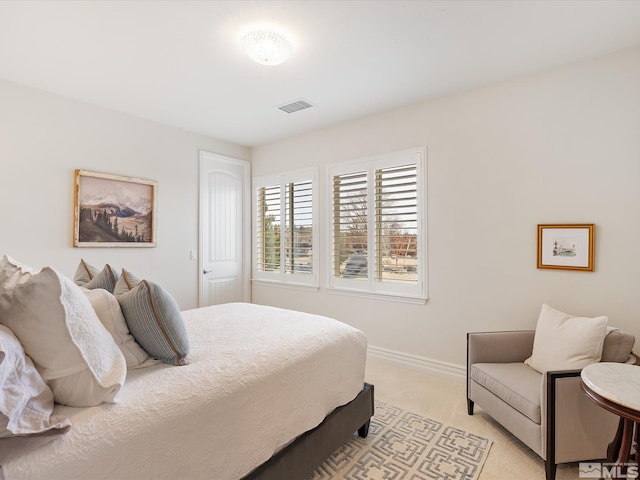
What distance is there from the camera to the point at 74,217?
10.5 ft

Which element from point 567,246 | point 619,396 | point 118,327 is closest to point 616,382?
point 619,396

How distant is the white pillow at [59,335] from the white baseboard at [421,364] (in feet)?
9.17

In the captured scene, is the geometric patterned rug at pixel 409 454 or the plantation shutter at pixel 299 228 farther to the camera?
the plantation shutter at pixel 299 228

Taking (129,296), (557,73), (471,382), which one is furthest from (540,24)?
(129,296)

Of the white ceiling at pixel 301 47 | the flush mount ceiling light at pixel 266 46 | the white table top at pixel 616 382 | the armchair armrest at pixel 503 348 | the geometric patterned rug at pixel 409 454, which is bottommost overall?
the geometric patterned rug at pixel 409 454

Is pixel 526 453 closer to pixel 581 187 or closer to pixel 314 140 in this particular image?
pixel 581 187

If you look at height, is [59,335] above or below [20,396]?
above

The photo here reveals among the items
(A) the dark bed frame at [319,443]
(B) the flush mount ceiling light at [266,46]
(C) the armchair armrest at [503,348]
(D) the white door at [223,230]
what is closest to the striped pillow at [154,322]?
(A) the dark bed frame at [319,443]

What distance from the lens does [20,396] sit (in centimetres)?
95

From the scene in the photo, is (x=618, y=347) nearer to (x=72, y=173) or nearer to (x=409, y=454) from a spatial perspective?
(x=409, y=454)

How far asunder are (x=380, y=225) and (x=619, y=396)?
238 cm

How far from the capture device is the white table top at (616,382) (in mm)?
1419

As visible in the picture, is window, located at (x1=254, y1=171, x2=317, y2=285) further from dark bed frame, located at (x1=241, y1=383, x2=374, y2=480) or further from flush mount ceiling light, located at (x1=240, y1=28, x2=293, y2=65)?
dark bed frame, located at (x1=241, y1=383, x2=374, y2=480)

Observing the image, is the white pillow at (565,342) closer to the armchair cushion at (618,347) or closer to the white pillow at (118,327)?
the armchair cushion at (618,347)
